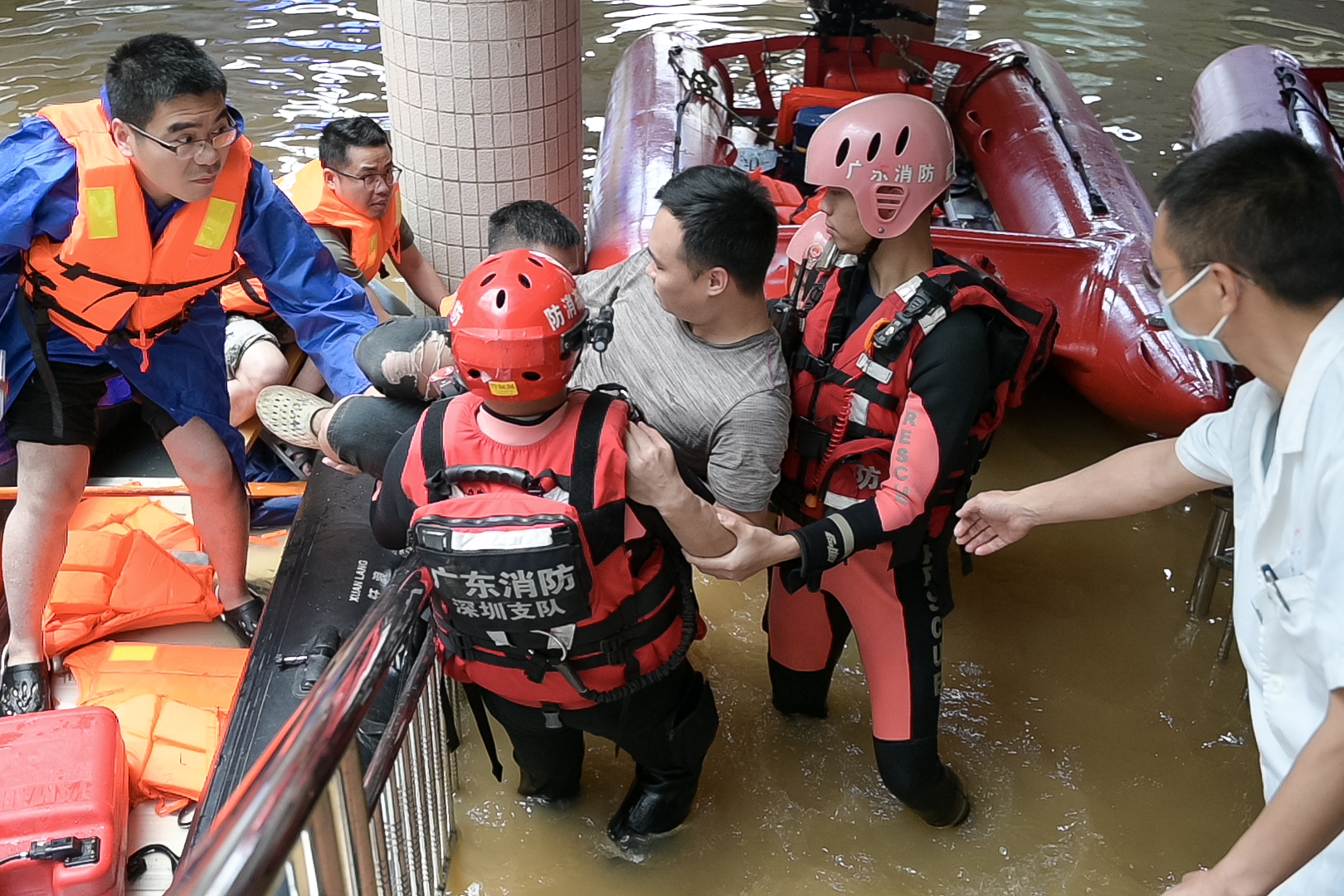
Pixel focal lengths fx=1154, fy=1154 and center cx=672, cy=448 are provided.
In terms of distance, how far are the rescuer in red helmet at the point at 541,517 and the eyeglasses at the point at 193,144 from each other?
95 centimetres

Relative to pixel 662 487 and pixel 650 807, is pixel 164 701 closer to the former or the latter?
pixel 650 807

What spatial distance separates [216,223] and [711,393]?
4.43 ft

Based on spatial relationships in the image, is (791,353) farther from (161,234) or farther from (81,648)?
(81,648)

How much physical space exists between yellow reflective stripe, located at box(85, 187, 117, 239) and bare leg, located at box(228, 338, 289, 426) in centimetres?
124

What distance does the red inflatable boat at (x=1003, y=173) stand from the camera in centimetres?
399

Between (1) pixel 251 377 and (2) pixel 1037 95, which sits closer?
(1) pixel 251 377

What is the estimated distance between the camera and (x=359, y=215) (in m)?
4.07

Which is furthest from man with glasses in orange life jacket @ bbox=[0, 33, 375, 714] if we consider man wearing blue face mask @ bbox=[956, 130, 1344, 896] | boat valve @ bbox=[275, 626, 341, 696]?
man wearing blue face mask @ bbox=[956, 130, 1344, 896]

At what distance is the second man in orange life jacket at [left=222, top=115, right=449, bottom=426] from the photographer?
392 centimetres

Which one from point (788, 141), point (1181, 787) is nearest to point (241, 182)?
point (1181, 787)

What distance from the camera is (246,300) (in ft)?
13.3

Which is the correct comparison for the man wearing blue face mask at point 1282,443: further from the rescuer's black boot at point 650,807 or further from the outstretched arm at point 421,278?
the outstretched arm at point 421,278

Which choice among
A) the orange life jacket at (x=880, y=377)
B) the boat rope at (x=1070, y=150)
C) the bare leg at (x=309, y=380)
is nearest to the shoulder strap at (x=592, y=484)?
the orange life jacket at (x=880, y=377)

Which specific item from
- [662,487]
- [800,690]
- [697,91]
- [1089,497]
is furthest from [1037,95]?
[662,487]
